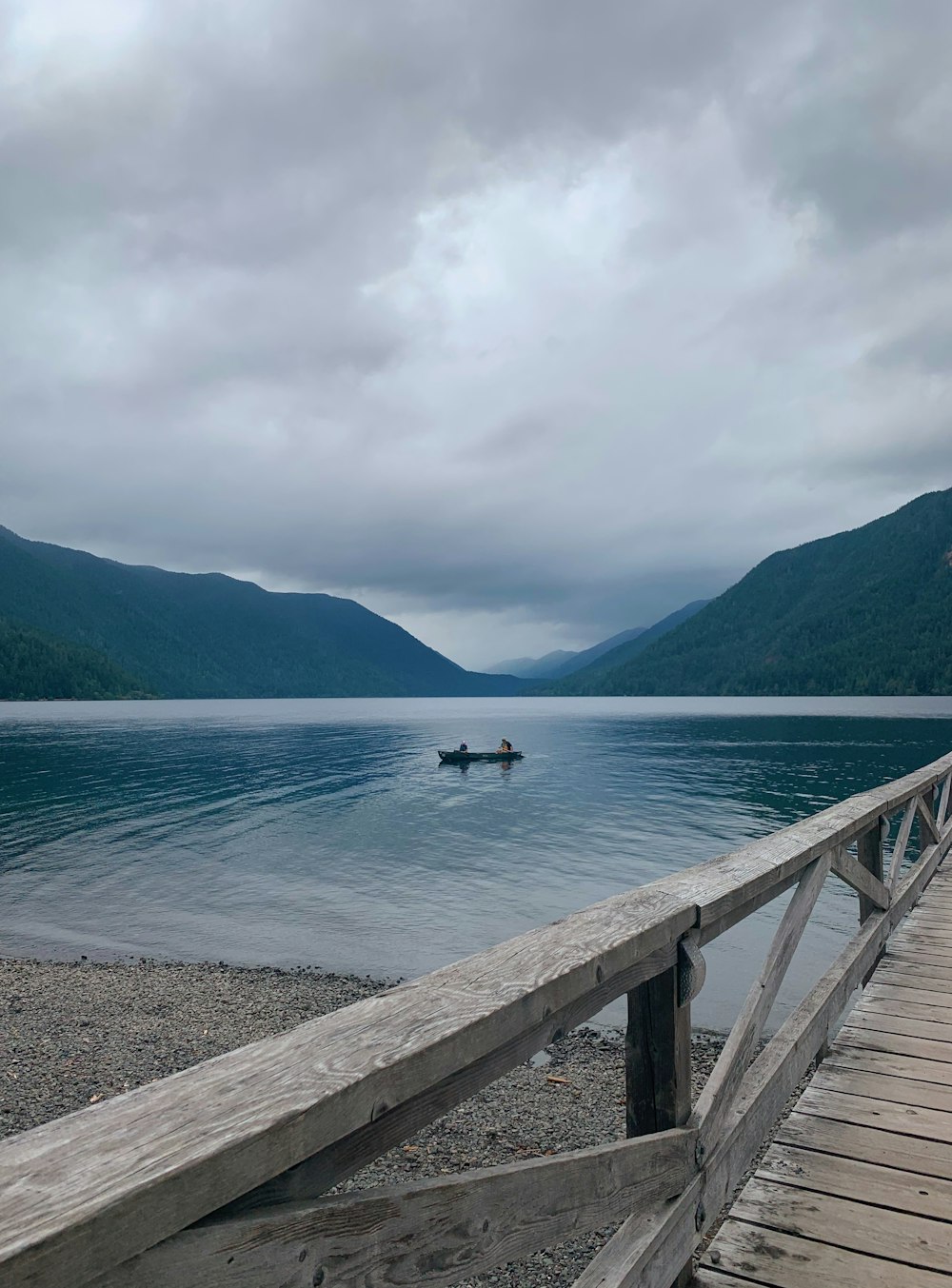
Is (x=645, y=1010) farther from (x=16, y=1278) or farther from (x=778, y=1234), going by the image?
(x=16, y=1278)

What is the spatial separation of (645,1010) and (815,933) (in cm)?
1833

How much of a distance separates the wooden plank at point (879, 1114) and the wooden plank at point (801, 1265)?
1267 mm

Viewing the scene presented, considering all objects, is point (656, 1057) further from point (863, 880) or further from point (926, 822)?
point (926, 822)

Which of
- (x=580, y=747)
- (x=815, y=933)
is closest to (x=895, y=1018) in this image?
(x=815, y=933)

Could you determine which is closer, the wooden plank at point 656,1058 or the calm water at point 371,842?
the wooden plank at point 656,1058

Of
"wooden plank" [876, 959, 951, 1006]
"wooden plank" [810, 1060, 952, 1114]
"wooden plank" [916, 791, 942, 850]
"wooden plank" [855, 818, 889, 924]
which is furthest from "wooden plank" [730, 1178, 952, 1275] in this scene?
"wooden plank" [916, 791, 942, 850]

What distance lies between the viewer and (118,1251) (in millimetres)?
1214

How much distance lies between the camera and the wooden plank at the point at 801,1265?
3.38 metres

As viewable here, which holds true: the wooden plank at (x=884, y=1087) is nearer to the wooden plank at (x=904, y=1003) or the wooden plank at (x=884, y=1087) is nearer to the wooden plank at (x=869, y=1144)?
the wooden plank at (x=869, y=1144)

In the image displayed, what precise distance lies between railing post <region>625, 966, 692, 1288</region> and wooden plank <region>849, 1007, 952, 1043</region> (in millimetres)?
3868

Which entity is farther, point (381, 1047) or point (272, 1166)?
point (381, 1047)

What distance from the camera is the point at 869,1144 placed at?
4.46m

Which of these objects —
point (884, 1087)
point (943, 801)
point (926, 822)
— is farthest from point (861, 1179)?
point (943, 801)

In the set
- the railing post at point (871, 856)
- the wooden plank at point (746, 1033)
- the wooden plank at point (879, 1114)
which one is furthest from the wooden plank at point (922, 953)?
the wooden plank at point (746, 1033)
